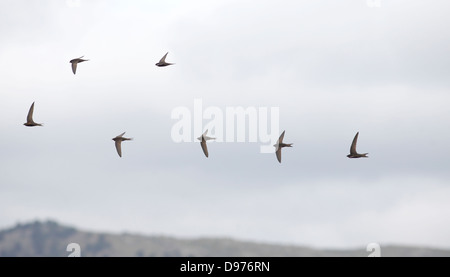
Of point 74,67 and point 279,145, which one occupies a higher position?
point 74,67

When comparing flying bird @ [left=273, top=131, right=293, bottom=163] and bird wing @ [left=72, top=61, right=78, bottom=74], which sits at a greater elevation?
bird wing @ [left=72, top=61, right=78, bottom=74]

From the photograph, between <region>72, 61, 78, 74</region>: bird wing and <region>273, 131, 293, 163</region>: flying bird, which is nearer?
<region>273, 131, 293, 163</region>: flying bird

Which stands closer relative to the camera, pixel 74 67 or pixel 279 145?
pixel 279 145

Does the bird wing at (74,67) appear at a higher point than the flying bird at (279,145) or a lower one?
higher

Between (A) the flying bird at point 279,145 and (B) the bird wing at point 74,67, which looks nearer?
(A) the flying bird at point 279,145
